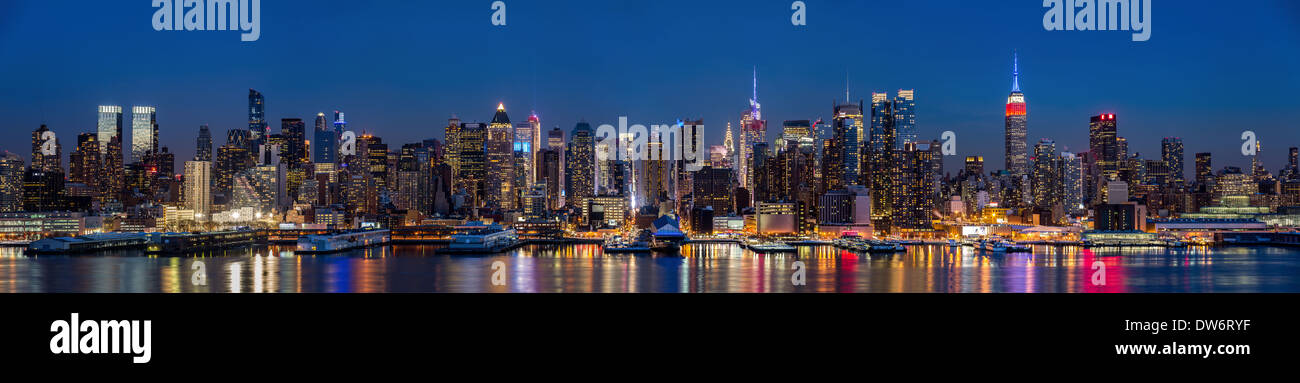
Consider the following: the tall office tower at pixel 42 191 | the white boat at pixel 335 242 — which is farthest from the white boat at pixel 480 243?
the tall office tower at pixel 42 191

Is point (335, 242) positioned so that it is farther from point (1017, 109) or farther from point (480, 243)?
point (1017, 109)

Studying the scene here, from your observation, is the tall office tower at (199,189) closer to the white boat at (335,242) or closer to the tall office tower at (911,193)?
the white boat at (335,242)

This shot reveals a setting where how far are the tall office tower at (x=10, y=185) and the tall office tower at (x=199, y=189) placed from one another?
14.5 meters

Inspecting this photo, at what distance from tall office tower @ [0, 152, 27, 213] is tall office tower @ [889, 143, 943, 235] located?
77.7m

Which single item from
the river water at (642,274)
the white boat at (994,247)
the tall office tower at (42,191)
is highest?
the tall office tower at (42,191)

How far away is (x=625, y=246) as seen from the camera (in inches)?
2427

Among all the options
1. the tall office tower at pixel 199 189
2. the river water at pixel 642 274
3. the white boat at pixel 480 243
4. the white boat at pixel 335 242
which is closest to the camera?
the river water at pixel 642 274

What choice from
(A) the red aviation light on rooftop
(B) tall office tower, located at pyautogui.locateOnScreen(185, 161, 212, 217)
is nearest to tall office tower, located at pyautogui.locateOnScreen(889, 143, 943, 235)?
(A) the red aviation light on rooftop

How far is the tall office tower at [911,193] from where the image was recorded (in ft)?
309

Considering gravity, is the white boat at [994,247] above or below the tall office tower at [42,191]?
below

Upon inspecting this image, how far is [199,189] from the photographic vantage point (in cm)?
9212

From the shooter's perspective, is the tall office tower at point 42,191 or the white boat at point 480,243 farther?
the tall office tower at point 42,191
